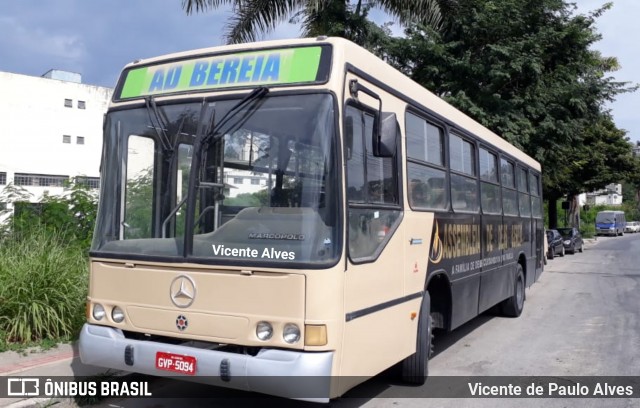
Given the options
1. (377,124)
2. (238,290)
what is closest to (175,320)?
(238,290)

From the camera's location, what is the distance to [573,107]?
1800cm

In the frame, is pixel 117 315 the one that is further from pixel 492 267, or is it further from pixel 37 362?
pixel 492 267

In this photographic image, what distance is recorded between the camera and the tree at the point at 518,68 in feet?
55.2

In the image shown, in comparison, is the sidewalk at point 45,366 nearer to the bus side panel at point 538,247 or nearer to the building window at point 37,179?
the bus side panel at point 538,247

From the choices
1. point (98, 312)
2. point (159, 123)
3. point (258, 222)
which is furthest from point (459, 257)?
point (98, 312)

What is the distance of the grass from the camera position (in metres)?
7.14

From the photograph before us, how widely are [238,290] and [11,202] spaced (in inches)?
279

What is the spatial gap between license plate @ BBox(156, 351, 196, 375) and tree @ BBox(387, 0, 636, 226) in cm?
1372

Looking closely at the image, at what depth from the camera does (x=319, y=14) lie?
14.3 metres

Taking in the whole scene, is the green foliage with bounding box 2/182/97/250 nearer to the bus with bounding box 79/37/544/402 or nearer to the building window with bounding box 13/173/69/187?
the bus with bounding box 79/37/544/402

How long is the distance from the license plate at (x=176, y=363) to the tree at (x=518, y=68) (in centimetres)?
1372

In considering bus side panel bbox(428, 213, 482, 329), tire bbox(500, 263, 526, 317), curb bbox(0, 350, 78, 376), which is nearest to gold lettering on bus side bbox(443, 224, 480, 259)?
bus side panel bbox(428, 213, 482, 329)

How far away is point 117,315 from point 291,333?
64.7 inches

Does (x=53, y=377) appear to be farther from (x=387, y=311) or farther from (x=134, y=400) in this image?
(x=387, y=311)
